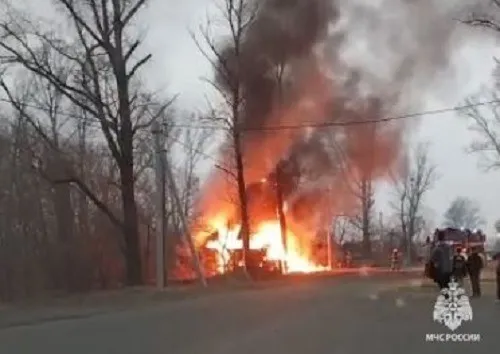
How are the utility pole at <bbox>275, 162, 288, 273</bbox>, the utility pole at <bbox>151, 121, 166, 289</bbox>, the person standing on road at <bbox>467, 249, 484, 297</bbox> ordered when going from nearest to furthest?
the person standing on road at <bbox>467, 249, 484, 297</bbox> < the utility pole at <bbox>151, 121, 166, 289</bbox> < the utility pole at <bbox>275, 162, 288, 273</bbox>

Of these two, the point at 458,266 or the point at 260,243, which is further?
the point at 260,243

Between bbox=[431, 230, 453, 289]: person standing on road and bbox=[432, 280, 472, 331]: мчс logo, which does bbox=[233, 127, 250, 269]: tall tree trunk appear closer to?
bbox=[431, 230, 453, 289]: person standing on road

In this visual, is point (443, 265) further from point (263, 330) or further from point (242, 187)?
point (242, 187)

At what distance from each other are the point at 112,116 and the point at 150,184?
78.9 feet

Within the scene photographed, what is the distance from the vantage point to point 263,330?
1652 centimetres

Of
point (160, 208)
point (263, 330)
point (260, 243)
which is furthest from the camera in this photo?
point (260, 243)

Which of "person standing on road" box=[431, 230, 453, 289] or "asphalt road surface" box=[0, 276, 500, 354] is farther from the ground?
"person standing on road" box=[431, 230, 453, 289]

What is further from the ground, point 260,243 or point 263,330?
point 260,243

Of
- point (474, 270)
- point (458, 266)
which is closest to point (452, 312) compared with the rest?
point (458, 266)

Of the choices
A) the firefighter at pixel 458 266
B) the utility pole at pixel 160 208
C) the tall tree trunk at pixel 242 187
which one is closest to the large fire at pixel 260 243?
the tall tree trunk at pixel 242 187

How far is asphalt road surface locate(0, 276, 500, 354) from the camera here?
13.5 metres

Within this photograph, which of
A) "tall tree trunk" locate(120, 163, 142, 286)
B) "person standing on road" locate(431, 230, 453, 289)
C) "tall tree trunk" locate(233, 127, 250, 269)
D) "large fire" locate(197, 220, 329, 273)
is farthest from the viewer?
"large fire" locate(197, 220, 329, 273)

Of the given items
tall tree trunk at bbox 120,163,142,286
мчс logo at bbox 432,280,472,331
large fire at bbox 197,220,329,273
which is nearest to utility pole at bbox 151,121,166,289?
tall tree trunk at bbox 120,163,142,286

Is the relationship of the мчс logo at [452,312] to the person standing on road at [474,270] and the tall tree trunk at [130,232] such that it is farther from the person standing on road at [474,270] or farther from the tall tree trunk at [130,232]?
the tall tree trunk at [130,232]
